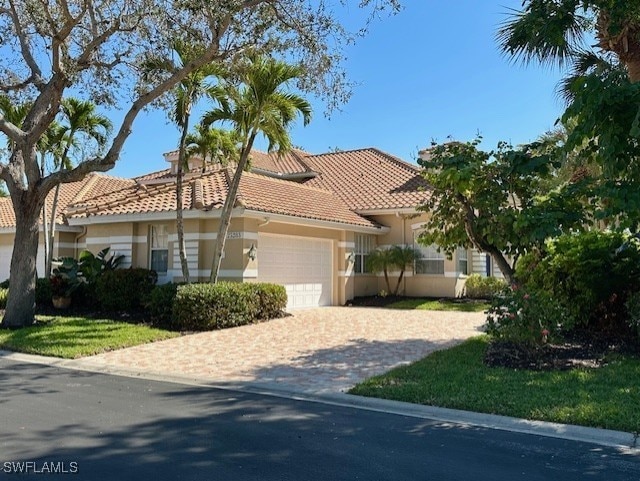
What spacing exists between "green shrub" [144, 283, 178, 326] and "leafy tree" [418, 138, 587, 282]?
22.5 feet

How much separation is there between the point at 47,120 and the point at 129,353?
640 centimetres

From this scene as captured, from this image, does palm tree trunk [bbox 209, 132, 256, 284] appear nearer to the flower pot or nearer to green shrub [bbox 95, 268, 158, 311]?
green shrub [bbox 95, 268, 158, 311]

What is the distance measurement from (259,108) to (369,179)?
1161 cm

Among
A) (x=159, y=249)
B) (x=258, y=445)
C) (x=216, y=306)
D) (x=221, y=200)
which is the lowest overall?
(x=258, y=445)

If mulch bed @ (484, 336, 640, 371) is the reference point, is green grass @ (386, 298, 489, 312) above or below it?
above

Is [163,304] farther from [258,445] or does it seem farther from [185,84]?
[258,445]

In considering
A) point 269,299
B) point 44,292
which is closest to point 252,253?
point 269,299

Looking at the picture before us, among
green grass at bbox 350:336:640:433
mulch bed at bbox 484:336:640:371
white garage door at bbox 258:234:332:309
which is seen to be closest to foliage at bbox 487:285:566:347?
mulch bed at bbox 484:336:640:371

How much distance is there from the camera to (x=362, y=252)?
22.0 meters

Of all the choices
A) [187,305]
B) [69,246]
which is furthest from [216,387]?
[69,246]

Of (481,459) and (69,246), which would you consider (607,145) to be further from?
(69,246)

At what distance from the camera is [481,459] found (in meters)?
5.23

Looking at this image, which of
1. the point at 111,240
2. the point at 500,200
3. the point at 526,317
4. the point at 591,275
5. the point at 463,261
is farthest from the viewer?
the point at 463,261

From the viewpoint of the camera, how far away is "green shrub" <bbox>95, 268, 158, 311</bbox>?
16250mm
